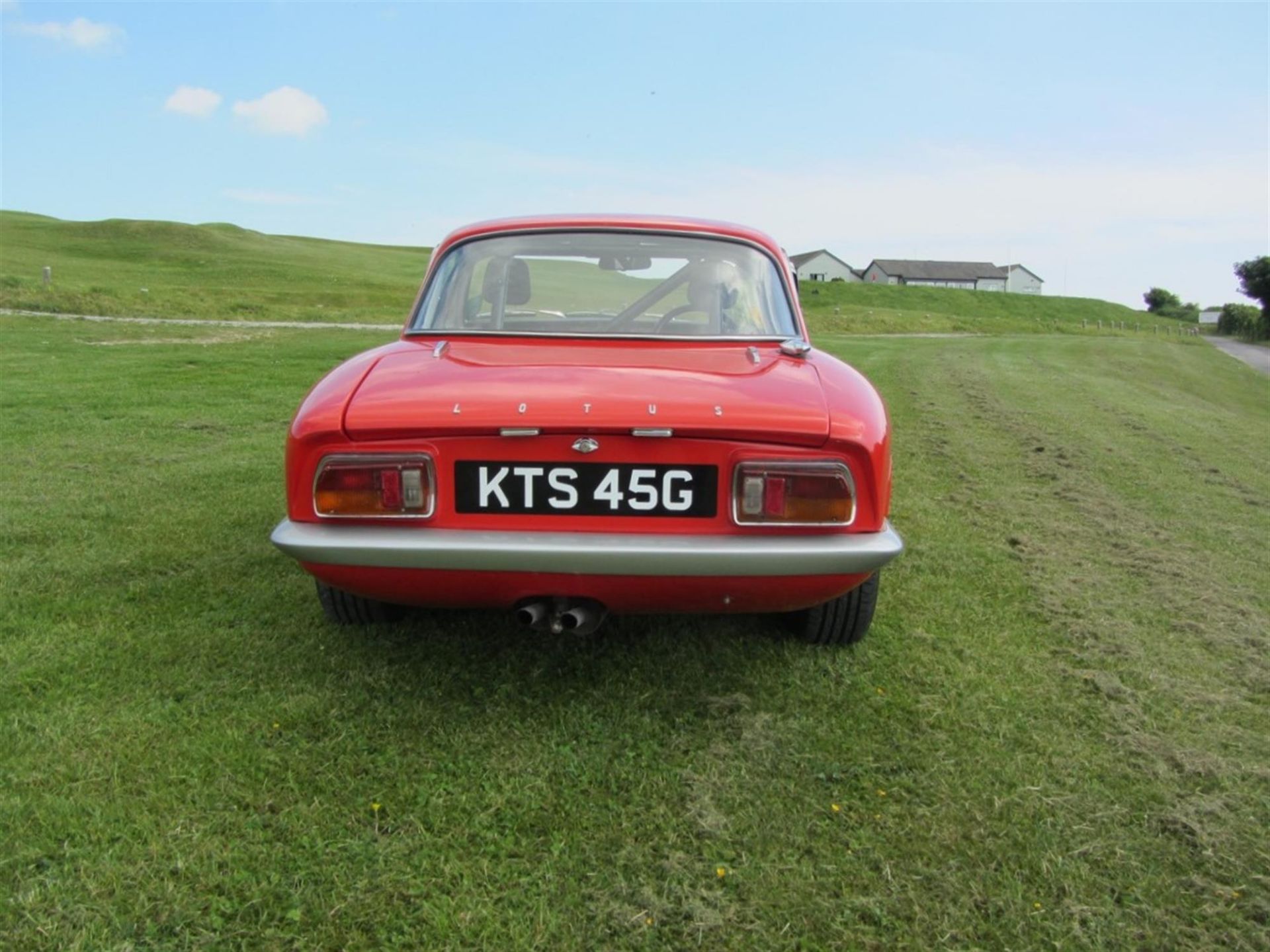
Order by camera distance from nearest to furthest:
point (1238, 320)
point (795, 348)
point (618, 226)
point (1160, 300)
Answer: point (795, 348), point (618, 226), point (1238, 320), point (1160, 300)

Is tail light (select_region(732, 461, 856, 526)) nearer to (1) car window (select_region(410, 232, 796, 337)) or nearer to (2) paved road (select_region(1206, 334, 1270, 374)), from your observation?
(1) car window (select_region(410, 232, 796, 337))

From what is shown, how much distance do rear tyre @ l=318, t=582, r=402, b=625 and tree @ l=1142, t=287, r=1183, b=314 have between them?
89.1 m

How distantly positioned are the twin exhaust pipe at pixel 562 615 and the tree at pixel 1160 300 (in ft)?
293

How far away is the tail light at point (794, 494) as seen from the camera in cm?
241

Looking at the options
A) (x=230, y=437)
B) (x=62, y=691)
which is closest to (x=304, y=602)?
(x=62, y=691)

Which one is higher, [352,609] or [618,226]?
[618,226]

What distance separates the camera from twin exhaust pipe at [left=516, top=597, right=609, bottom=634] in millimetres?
2471

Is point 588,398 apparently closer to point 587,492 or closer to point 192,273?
point 587,492

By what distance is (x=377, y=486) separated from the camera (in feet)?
8.05

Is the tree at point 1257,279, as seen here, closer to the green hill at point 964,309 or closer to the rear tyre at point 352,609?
the green hill at point 964,309

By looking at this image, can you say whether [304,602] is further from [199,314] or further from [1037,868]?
[199,314]

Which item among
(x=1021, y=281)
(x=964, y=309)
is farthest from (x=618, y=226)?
(x=1021, y=281)

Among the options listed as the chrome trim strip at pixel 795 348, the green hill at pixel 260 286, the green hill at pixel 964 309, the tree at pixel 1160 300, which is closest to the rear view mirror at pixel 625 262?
the chrome trim strip at pixel 795 348

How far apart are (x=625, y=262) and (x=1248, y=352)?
38427mm
